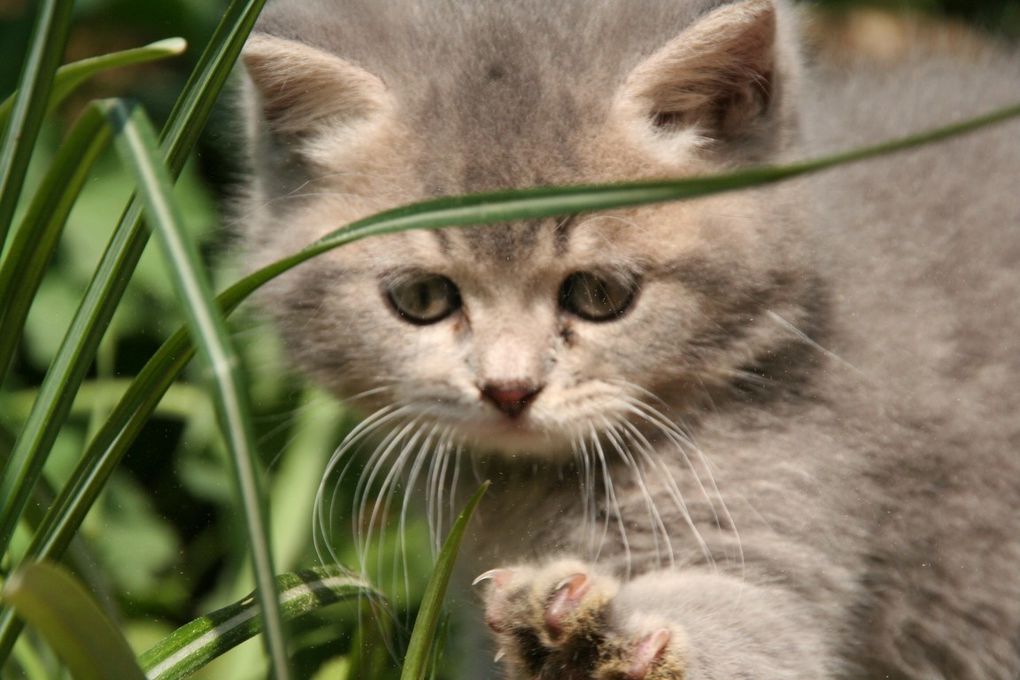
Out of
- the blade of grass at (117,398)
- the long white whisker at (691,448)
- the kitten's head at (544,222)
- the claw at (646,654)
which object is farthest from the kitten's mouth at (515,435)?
the blade of grass at (117,398)

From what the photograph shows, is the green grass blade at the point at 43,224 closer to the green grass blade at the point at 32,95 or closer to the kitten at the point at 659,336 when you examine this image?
the green grass blade at the point at 32,95

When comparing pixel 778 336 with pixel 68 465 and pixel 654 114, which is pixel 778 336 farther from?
pixel 68 465

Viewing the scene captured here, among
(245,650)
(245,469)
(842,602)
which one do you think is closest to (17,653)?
(245,650)

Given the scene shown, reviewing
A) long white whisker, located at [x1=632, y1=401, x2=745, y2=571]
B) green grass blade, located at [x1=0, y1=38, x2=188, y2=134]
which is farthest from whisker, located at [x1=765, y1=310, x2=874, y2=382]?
green grass blade, located at [x1=0, y1=38, x2=188, y2=134]

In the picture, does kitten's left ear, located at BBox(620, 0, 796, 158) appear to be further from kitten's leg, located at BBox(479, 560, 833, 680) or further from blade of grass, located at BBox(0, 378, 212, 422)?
blade of grass, located at BBox(0, 378, 212, 422)

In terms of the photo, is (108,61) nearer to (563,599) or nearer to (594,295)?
(594,295)

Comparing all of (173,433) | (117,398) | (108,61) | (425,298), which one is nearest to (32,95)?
(108,61)
